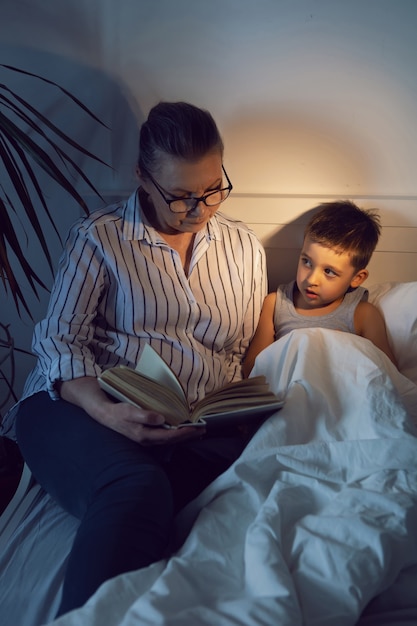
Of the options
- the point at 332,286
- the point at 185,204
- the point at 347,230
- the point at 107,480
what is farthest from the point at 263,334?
the point at 107,480

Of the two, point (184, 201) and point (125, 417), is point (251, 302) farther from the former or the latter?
point (125, 417)

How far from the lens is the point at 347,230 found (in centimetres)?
151

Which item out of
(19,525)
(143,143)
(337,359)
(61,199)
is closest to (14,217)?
(61,199)

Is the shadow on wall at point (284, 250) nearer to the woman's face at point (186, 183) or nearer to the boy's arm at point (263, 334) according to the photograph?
the boy's arm at point (263, 334)

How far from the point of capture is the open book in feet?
3.71

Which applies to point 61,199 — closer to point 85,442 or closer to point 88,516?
point 85,442

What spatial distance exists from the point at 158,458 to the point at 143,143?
70 cm

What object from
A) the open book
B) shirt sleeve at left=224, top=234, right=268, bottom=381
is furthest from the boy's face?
the open book

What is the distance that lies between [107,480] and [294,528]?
0.34 m

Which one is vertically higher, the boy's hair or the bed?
the boy's hair

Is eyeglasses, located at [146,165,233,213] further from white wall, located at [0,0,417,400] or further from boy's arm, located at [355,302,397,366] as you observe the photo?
boy's arm, located at [355,302,397,366]

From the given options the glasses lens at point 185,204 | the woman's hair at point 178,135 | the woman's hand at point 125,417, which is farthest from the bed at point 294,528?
the woman's hair at point 178,135

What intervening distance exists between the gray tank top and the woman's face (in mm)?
391

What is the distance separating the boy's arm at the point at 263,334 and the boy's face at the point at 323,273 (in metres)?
0.12
